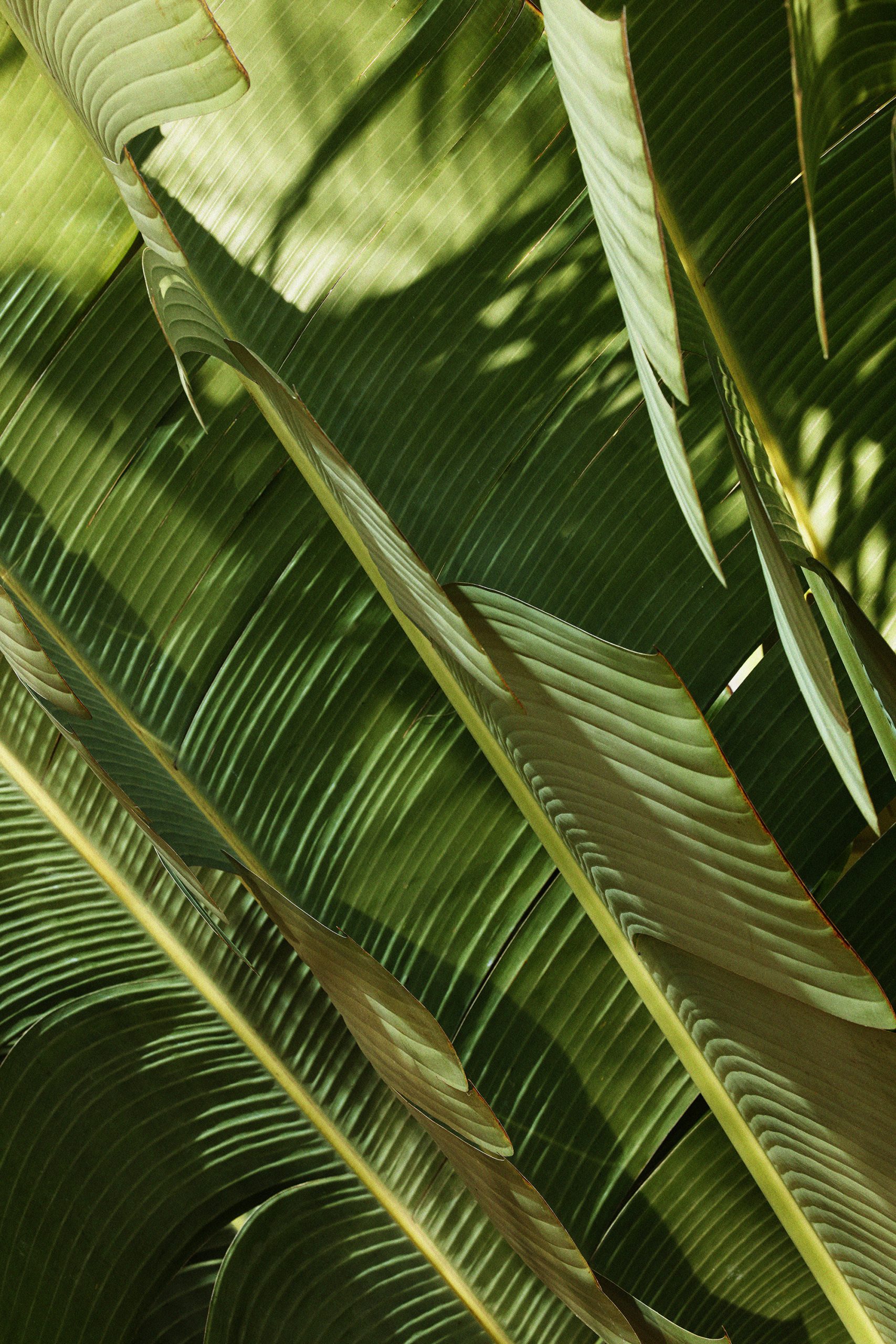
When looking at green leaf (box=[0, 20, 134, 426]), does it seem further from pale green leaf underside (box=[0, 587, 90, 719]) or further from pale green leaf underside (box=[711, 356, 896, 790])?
pale green leaf underside (box=[711, 356, 896, 790])

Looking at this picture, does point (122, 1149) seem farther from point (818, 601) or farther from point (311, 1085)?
point (818, 601)

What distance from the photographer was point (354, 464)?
0.69 meters

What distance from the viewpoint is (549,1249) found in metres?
0.59

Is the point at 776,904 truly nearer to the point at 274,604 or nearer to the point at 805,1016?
the point at 805,1016

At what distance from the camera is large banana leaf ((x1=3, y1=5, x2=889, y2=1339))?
61cm

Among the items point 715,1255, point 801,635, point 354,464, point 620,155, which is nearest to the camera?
point 620,155

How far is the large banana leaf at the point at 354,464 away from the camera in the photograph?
2.02 ft

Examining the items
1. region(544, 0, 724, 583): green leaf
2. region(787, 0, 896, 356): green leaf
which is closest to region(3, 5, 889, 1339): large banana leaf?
region(787, 0, 896, 356): green leaf

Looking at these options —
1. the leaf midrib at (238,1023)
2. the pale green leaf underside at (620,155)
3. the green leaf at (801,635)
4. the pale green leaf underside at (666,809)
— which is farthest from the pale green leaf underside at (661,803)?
the leaf midrib at (238,1023)

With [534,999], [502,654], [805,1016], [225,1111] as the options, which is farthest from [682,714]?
[225,1111]

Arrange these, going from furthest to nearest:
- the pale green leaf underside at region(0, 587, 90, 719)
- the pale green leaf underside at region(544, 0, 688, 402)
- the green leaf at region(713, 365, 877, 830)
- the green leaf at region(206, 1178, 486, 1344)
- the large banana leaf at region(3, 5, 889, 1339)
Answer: the green leaf at region(206, 1178, 486, 1344), the large banana leaf at region(3, 5, 889, 1339), the pale green leaf underside at region(0, 587, 90, 719), the green leaf at region(713, 365, 877, 830), the pale green leaf underside at region(544, 0, 688, 402)

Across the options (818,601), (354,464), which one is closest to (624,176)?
(818,601)

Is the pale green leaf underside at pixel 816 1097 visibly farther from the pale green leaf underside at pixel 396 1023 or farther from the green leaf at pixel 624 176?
the green leaf at pixel 624 176

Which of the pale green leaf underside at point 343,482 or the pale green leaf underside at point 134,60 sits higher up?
the pale green leaf underside at point 134,60
